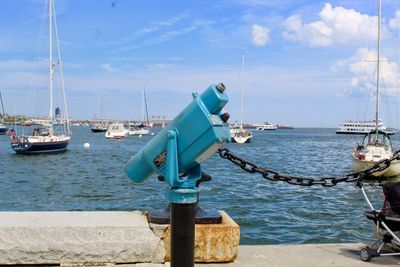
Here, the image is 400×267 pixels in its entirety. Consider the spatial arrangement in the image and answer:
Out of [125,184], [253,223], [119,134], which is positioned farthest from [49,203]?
[119,134]

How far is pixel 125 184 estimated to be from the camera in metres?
27.2

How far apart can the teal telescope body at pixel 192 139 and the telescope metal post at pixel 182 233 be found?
0.19 feet

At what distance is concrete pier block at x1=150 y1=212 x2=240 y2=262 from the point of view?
4.79 meters

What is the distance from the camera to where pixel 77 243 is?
4684 mm

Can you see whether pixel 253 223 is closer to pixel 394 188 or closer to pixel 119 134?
pixel 394 188

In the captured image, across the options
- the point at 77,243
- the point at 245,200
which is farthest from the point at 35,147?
the point at 77,243

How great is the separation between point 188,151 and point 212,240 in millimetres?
1846

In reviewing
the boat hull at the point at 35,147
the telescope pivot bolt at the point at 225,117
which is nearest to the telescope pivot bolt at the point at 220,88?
the telescope pivot bolt at the point at 225,117

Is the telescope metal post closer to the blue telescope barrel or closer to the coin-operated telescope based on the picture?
the coin-operated telescope

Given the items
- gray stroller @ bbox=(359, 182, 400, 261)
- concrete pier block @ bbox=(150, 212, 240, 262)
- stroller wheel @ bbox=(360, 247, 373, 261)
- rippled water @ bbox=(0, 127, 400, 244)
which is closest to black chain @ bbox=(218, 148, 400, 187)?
gray stroller @ bbox=(359, 182, 400, 261)

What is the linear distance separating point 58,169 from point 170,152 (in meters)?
36.4

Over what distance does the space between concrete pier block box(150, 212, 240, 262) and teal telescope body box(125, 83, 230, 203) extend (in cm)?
155

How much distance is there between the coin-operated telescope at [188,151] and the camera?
3.15 m

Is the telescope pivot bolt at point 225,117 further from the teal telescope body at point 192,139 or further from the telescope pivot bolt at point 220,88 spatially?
the telescope pivot bolt at point 220,88
